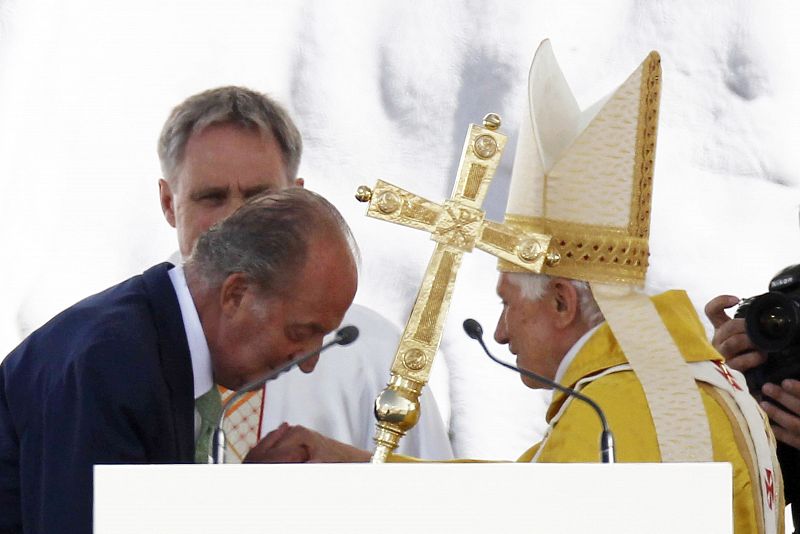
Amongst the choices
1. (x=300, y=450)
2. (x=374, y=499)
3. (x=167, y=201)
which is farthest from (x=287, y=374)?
(x=374, y=499)

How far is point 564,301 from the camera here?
260 centimetres

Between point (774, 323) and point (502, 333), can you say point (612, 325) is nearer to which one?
point (502, 333)

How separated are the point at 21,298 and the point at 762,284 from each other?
2.13 m

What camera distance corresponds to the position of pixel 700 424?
8.01 ft

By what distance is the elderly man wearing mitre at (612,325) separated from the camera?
2.42 m

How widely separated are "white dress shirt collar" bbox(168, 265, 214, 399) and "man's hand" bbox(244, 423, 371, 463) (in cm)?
18

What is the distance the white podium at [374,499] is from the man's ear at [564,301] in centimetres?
123

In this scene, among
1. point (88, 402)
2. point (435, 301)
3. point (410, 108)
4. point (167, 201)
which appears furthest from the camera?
point (410, 108)

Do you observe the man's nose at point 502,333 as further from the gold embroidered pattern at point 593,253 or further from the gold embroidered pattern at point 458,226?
the gold embroidered pattern at point 458,226

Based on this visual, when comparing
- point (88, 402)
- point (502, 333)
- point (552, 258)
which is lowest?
point (88, 402)

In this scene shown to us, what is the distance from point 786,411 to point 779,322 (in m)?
0.23

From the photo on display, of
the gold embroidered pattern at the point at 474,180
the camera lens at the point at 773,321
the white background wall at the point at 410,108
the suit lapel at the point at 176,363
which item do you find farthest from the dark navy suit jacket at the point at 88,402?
the white background wall at the point at 410,108

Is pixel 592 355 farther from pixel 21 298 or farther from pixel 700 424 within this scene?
pixel 21 298

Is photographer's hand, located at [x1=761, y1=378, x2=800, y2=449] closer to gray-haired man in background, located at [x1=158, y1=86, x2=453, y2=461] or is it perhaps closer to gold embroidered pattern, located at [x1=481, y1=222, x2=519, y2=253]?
gray-haired man in background, located at [x1=158, y1=86, x2=453, y2=461]
